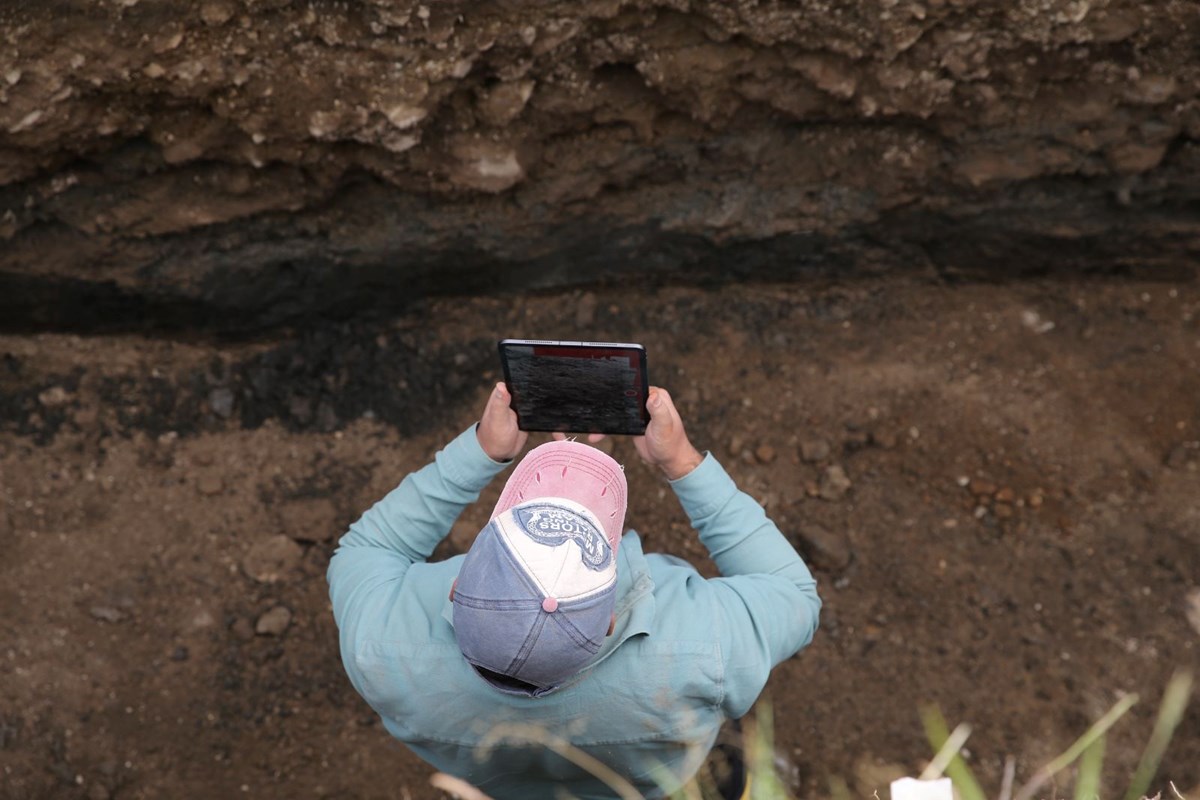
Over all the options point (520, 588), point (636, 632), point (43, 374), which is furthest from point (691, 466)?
point (43, 374)

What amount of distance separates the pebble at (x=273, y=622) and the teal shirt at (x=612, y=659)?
127 cm

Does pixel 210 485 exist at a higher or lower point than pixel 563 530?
lower

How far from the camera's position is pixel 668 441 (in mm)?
2121

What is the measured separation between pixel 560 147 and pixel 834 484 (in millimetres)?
1414

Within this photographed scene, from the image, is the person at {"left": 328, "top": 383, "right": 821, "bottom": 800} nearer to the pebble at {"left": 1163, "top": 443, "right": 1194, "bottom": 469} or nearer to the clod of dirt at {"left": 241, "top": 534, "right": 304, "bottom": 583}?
the clod of dirt at {"left": 241, "top": 534, "right": 304, "bottom": 583}

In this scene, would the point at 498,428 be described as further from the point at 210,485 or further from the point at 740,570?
the point at 210,485

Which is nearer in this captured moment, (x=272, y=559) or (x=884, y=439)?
(x=272, y=559)

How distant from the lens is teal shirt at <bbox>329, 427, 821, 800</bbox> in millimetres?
1749

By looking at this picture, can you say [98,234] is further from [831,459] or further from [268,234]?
[831,459]

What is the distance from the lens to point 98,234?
121 inches

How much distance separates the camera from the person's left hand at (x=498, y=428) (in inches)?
83.7

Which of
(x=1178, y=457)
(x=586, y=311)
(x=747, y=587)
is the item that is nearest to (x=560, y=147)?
(x=586, y=311)

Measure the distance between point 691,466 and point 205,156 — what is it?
1704mm

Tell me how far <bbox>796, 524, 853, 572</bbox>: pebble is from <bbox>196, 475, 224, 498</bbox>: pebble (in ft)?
6.24
